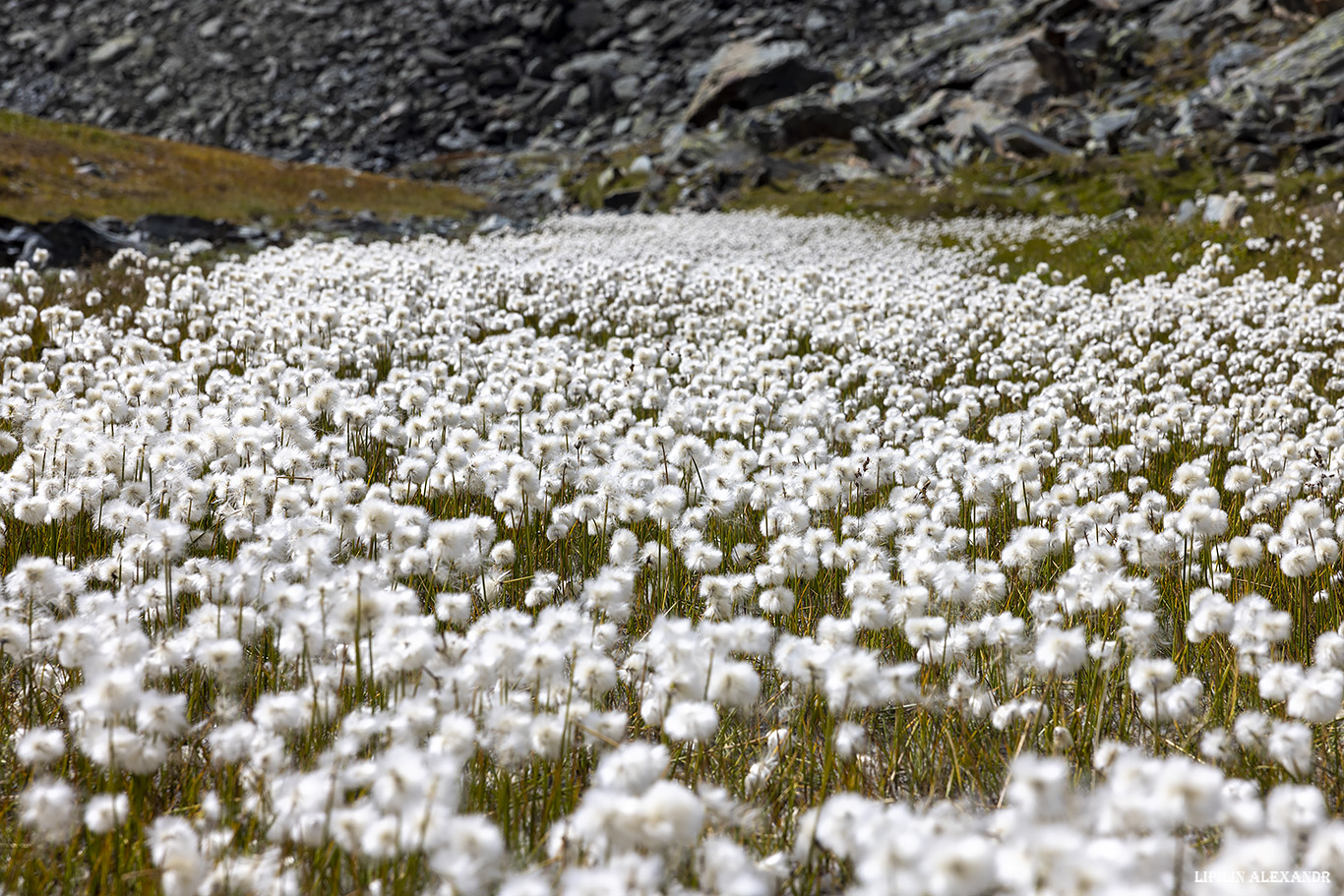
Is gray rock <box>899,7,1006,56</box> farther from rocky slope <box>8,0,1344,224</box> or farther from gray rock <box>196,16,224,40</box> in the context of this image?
gray rock <box>196,16,224,40</box>

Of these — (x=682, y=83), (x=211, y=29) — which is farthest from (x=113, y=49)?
(x=682, y=83)

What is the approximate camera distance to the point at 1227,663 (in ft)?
11.2

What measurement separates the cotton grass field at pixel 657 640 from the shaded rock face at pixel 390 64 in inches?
2418

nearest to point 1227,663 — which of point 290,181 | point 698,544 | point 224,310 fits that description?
point 698,544

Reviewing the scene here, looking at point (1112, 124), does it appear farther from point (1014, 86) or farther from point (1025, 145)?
point (1014, 86)

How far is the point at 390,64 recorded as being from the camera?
251 feet

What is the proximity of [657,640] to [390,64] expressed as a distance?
87.1 m

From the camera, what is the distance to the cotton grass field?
1818 millimetres

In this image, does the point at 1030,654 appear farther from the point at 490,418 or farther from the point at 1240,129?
the point at 1240,129

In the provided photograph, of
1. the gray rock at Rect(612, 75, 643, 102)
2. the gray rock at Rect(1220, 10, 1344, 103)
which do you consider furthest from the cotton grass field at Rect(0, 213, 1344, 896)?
the gray rock at Rect(612, 75, 643, 102)

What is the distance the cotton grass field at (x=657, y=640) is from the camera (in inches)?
71.6

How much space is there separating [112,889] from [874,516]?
11.2 feet

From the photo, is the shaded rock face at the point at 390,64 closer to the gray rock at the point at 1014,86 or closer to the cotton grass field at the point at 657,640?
the gray rock at the point at 1014,86

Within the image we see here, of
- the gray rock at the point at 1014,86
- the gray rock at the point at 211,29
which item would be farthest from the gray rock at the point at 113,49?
the gray rock at the point at 1014,86
